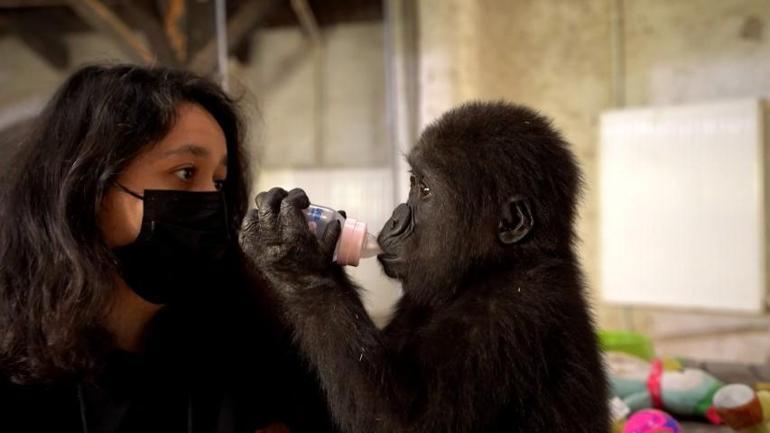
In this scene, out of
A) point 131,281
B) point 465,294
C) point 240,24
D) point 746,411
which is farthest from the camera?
point 240,24

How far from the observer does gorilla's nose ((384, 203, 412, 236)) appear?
1.44 metres

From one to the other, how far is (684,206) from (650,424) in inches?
90.9

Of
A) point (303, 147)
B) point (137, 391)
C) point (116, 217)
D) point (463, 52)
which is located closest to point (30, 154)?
point (116, 217)

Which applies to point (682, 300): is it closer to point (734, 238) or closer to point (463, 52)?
point (734, 238)

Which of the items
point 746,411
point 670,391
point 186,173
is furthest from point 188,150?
point 670,391

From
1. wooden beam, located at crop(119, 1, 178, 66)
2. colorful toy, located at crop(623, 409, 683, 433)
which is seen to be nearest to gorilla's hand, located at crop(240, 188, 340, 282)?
colorful toy, located at crop(623, 409, 683, 433)

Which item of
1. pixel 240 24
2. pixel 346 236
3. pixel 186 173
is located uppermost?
pixel 240 24

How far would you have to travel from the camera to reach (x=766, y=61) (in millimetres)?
3918

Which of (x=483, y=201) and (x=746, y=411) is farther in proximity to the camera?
(x=746, y=411)

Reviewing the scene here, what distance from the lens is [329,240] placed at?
123 cm

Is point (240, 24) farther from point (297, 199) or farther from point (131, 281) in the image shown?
point (297, 199)

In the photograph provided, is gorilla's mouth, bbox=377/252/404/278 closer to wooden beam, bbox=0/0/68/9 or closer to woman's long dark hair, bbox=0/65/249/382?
woman's long dark hair, bbox=0/65/249/382

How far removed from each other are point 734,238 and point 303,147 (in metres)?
3.30

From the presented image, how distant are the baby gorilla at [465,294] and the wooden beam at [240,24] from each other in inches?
119
